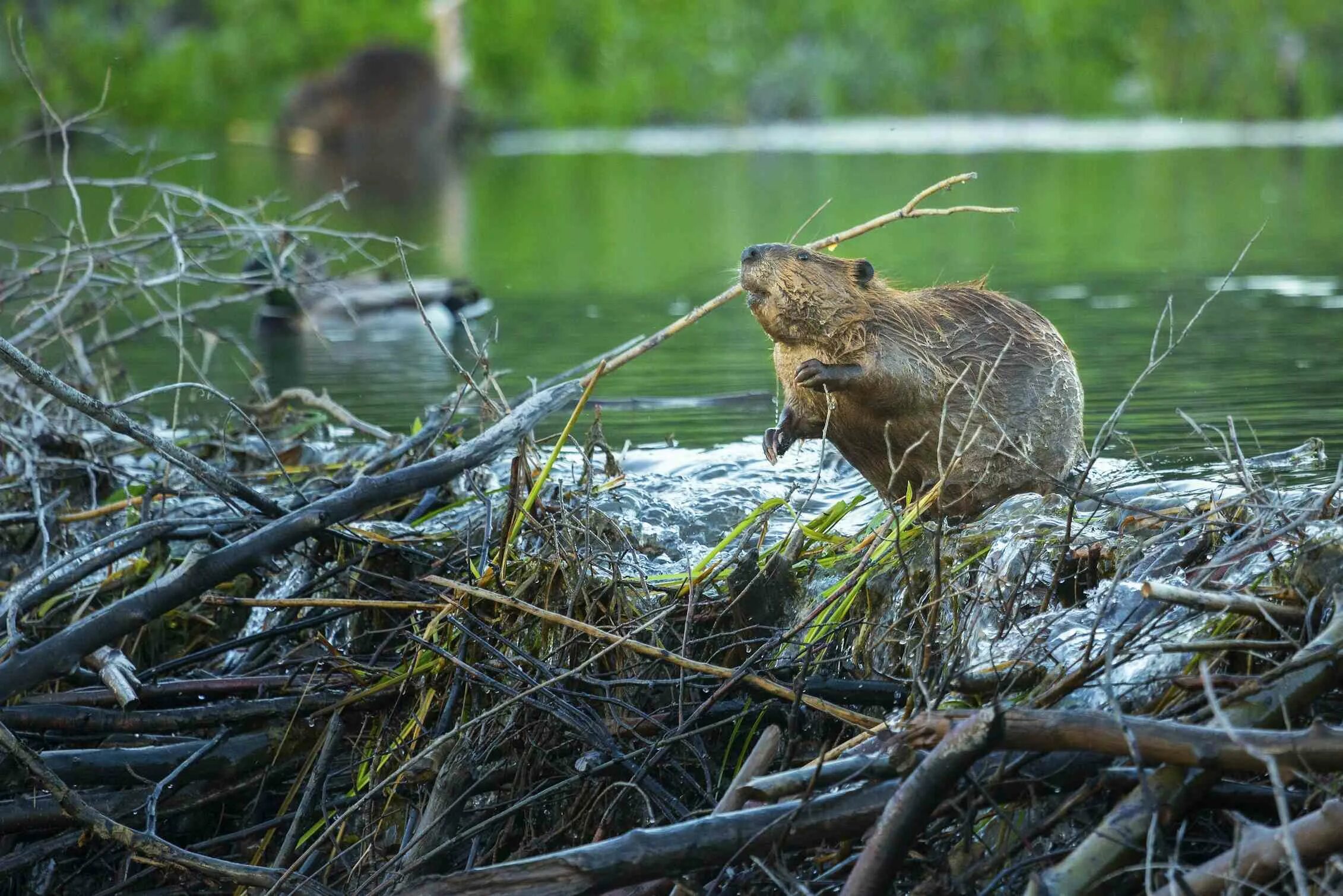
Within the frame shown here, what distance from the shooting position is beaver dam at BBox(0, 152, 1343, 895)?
259 centimetres

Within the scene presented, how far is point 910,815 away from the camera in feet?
8.21

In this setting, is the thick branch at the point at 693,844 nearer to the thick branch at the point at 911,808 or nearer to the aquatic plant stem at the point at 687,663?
the thick branch at the point at 911,808

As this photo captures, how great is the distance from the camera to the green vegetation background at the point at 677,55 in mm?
42969

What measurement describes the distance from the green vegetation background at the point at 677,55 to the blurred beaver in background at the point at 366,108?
521 centimetres

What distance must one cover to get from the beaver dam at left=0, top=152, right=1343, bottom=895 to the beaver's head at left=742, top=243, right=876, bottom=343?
0.18 meters

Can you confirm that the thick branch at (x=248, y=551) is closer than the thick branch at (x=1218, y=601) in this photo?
No

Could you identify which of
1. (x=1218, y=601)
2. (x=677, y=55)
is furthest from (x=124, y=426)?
(x=677, y=55)

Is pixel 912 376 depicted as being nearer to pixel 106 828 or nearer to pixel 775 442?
pixel 775 442

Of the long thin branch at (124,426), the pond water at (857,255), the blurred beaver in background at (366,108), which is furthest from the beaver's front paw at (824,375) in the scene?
the blurred beaver in background at (366,108)

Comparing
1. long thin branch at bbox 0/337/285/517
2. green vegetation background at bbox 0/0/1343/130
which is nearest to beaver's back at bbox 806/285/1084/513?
long thin branch at bbox 0/337/285/517

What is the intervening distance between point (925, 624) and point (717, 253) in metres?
11.8

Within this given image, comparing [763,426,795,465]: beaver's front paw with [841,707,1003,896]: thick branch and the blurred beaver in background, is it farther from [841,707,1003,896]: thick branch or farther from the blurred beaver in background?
the blurred beaver in background

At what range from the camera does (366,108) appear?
38.2 m

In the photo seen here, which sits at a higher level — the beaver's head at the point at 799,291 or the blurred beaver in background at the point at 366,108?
the beaver's head at the point at 799,291
